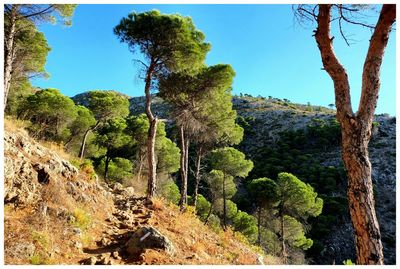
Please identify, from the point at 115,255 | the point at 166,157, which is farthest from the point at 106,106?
the point at 115,255

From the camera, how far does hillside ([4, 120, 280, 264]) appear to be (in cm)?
577

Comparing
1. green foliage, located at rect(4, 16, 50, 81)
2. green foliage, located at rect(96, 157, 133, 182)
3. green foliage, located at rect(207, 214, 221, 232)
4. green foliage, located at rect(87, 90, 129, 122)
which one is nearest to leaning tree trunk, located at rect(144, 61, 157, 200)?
green foliage, located at rect(207, 214, 221, 232)

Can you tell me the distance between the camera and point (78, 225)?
6918 millimetres

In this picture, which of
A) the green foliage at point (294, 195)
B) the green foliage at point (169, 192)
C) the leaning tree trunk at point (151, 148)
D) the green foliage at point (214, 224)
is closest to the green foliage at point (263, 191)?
the green foliage at point (294, 195)

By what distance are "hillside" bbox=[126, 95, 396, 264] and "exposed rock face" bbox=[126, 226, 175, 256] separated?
9.25m

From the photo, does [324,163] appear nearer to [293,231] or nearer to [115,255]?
[293,231]

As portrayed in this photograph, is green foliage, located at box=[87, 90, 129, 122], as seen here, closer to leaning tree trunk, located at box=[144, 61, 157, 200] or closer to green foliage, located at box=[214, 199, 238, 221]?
green foliage, located at box=[214, 199, 238, 221]

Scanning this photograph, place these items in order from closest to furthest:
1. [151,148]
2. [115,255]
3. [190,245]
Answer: [115,255] → [190,245] → [151,148]

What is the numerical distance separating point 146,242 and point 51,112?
55.1 ft

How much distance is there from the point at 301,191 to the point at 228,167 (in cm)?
493

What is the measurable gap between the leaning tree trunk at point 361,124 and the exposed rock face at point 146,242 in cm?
366

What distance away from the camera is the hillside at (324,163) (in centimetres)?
3128

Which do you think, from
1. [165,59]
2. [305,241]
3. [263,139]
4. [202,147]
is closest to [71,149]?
[202,147]

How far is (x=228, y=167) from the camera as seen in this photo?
70.3 ft
